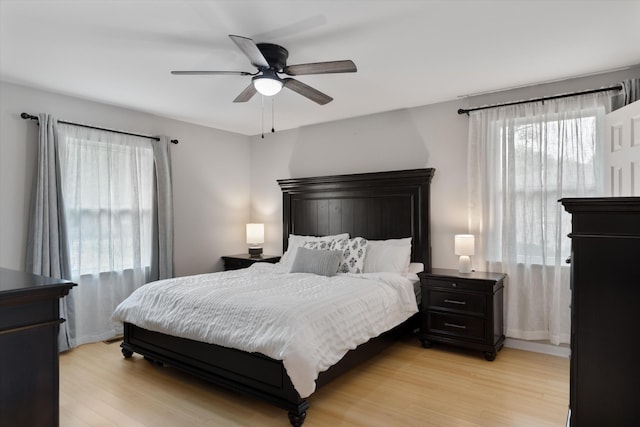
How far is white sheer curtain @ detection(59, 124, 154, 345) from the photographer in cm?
385

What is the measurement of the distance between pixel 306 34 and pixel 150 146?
9.20 feet

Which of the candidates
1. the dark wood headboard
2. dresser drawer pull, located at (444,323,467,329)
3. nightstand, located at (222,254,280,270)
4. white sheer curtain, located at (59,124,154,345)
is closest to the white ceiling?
white sheer curtain, located at (59,124,154,345)

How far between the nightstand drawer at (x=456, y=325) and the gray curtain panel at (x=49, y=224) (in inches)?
143

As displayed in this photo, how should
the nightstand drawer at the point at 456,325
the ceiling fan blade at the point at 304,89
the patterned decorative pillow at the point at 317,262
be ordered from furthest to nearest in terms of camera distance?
1. the patterned decorative pillow at the point at 317,262
2. the nightstand drawer at the point at 456,325
3. the ceiling fan blade at the point at 304,89

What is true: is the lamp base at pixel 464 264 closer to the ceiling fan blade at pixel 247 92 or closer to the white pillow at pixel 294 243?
the white pillow at pixel 294 243

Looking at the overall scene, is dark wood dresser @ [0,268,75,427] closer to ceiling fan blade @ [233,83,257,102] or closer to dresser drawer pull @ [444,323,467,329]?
ceiling fan blade @ [233,83,257,102]

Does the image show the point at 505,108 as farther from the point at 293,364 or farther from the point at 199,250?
the point at 199,250

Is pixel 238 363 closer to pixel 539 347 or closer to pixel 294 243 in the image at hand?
pixel 294 243

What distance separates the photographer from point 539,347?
3.58 m

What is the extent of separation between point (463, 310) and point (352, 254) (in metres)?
1.24

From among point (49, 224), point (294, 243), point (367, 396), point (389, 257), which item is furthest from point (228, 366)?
point (49, 224)

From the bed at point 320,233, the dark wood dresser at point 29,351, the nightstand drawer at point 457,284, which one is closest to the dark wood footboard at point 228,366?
the bed at point 320,233

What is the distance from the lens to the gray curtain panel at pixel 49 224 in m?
3.51

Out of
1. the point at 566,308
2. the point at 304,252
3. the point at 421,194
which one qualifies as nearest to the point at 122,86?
the point at 304,252
